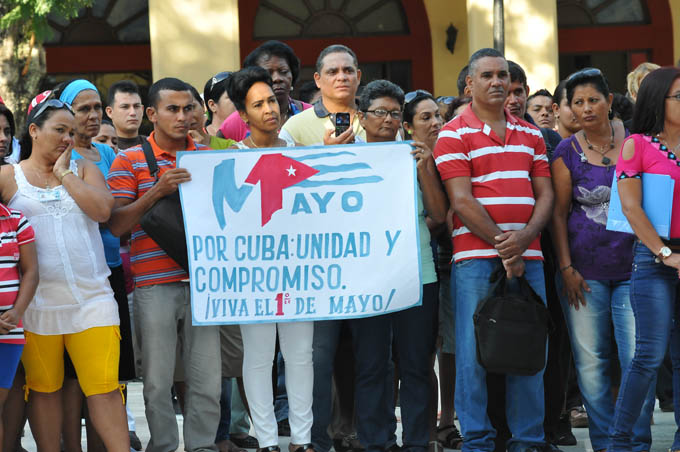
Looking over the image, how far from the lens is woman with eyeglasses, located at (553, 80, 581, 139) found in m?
7.37

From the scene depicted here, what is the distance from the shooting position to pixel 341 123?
622cm

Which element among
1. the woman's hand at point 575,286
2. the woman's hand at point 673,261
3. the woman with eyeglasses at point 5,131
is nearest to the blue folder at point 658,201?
the woman's hand at point 673,261

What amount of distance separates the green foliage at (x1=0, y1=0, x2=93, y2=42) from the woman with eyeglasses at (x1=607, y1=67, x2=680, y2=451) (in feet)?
21.7

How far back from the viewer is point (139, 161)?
238 inches

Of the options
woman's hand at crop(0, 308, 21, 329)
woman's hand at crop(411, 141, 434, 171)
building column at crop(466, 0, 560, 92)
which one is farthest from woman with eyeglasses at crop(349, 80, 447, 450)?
building column at crop(466, 0, 560, 92)

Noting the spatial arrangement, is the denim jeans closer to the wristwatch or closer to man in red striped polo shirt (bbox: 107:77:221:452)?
man in red striped polo shirt (bbox: 107:77:221:452)

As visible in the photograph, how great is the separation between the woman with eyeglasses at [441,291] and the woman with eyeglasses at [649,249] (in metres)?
1.20

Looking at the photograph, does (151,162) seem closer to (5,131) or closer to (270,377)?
(5,131)

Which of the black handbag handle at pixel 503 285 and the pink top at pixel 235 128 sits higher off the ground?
the pink top at pixel 235 128

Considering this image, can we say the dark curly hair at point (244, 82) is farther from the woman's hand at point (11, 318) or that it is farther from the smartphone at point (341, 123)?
the woman's hand at point (11, 318)

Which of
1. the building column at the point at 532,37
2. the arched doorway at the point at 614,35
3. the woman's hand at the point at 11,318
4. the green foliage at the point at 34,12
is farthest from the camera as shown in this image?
the arched doorway at the point at 614,35

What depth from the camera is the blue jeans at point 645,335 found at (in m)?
5.80

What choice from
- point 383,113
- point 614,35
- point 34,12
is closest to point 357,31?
point 614,35

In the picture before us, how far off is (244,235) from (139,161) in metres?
0.73
